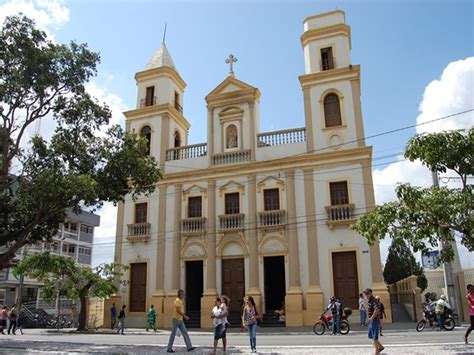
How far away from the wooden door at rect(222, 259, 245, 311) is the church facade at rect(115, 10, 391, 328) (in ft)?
0.17

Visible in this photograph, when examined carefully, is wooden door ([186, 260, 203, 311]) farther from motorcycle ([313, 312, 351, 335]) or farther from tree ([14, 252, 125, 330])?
motorcycle ([313, 312, 351, 335])

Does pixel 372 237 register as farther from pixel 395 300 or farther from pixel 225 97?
pixel 395 300

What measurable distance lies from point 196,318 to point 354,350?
13.8 metres

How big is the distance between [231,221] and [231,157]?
3.59 m

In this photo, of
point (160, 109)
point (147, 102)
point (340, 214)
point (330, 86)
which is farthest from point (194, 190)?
point (330, 86)

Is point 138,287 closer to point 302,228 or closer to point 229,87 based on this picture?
point 302,228

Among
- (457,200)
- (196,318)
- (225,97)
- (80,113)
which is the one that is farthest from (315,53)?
(457,200)

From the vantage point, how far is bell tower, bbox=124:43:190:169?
88.3ft

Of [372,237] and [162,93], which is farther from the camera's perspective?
[162,93]

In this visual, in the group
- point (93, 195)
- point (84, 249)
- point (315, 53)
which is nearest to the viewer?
point (93, 195)

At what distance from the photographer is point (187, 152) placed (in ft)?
85.6

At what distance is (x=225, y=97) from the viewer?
25.8m

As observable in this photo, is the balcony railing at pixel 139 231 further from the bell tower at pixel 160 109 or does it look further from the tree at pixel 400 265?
the tree at pixel 400 265

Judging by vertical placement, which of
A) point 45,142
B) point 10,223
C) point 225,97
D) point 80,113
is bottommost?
point 10,223
